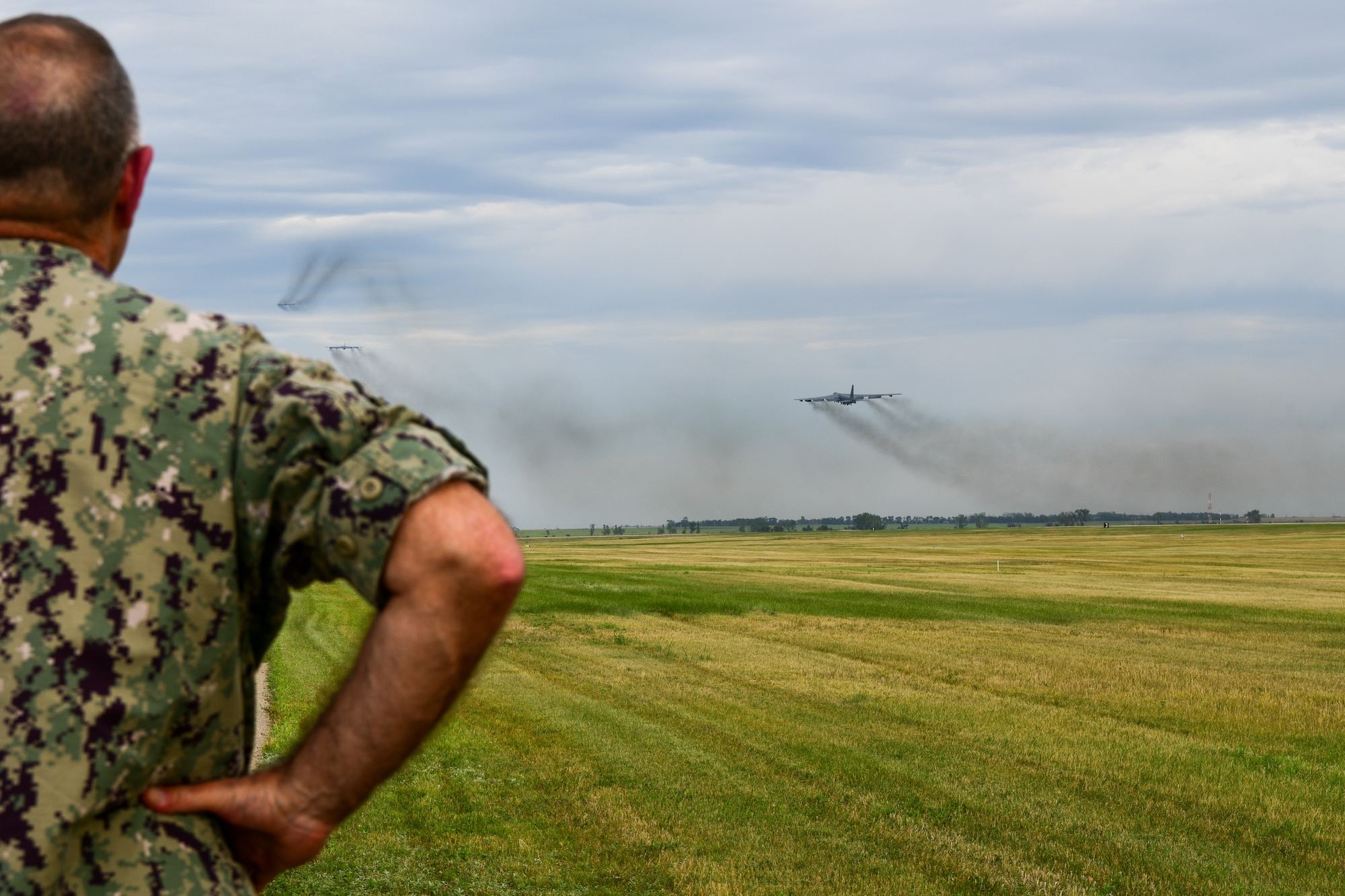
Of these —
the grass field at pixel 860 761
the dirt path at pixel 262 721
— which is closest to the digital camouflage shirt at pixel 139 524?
the grass field at pixel 860 761

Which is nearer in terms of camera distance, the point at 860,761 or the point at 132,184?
the point at 132,184

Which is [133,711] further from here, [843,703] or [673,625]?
[673,625]

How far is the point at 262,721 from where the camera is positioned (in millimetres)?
15727

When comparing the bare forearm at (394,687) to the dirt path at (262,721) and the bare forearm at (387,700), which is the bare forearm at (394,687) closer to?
the bare forearm at (387,700)

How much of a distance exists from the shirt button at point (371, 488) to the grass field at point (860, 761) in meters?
0.46

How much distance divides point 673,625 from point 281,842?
30.3 meters

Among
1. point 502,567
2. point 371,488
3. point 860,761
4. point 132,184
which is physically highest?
point 132,184

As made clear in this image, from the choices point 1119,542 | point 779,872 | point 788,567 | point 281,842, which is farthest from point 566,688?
point 1119,542

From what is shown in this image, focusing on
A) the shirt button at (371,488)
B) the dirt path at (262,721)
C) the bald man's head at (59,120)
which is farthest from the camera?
the dirt path at (262,721)

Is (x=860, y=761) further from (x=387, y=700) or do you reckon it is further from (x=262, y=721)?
(x=387, y=700)

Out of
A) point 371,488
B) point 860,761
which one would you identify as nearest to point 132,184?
point 371,488

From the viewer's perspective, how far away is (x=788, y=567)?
220 ft

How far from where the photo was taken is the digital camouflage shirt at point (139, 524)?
1.81 metres

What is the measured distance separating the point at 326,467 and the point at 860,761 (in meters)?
13.8
